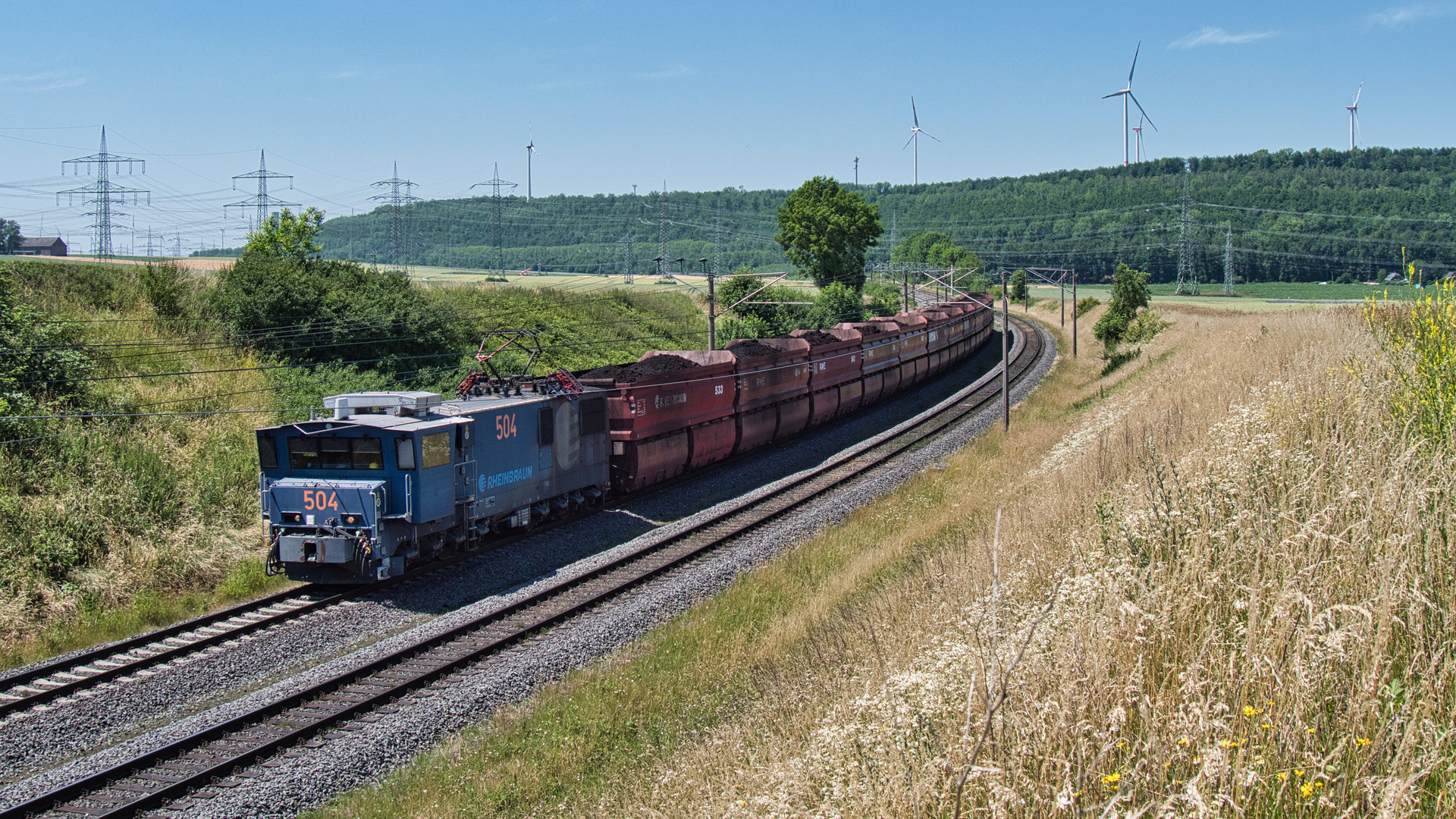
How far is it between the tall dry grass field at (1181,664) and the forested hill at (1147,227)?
325ft

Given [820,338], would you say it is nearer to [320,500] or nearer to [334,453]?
[334,453]

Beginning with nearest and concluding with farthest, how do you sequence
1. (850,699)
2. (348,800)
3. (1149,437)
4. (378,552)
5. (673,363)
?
(850,699) < (348,800) < (1149,437) < (378,552) < (673,363)

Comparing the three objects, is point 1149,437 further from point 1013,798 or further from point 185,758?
point 185,758

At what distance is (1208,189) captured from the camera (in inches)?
6112

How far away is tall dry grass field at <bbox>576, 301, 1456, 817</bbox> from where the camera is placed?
4.64 meters

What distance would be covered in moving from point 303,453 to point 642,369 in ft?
33.5

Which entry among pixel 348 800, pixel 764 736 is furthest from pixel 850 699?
pixel 348 800

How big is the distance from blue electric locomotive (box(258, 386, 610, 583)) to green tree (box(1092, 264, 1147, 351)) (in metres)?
44.6

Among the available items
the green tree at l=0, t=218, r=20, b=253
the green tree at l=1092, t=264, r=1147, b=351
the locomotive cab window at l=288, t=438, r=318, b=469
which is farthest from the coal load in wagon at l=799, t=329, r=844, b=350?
the green tree at l=0, t=218, r=20, b=253

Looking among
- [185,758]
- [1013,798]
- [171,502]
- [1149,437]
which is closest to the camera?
[1013,798]

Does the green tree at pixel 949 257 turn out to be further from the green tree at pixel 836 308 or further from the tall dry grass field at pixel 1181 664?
the tall dry grass field at pixel 1181 664

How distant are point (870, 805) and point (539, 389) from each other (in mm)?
17072

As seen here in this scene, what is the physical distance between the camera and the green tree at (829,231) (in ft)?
262

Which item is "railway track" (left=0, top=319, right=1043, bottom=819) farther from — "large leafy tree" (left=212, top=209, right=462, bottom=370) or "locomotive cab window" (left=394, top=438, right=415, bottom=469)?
"large leafy tree" (left=212, top=209, right=462, bottom=370)
